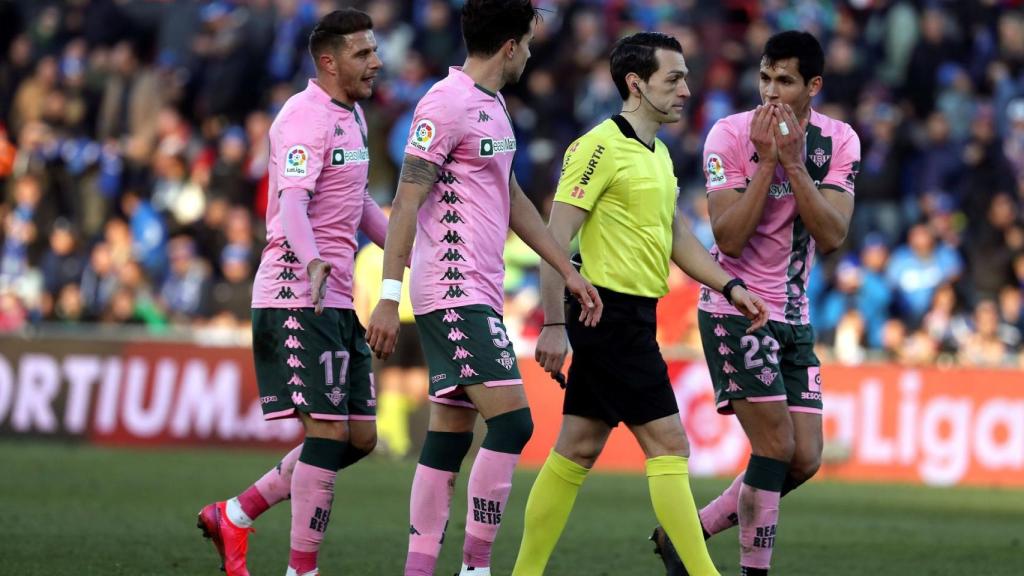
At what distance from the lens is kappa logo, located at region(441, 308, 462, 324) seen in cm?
753

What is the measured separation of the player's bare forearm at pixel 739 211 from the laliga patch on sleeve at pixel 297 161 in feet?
6.42

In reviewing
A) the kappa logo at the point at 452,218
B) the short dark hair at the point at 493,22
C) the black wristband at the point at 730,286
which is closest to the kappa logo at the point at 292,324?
the kappa logo at the point at 452,218

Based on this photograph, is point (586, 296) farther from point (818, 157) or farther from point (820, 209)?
point (818, 157)

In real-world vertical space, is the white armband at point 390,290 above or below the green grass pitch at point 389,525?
above

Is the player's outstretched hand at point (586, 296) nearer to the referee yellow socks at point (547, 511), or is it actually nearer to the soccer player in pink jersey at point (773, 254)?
the referee yellow socks at point (547, 511)

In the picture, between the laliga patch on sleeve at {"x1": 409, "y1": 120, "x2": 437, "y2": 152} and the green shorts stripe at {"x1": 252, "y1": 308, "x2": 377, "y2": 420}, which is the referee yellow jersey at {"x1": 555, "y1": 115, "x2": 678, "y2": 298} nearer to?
the laliga patch on sleeve at {"x1": 409, "y1": 120, "x2": 437, "y2": 152}

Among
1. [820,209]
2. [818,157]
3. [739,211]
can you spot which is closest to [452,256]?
[739,211]

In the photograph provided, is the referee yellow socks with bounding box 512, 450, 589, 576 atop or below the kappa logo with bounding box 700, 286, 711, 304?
below

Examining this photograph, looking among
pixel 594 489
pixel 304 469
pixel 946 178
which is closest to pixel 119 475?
pixel 594 489

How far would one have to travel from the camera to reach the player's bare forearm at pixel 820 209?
815 centimetres

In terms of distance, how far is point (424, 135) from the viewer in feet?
24.6

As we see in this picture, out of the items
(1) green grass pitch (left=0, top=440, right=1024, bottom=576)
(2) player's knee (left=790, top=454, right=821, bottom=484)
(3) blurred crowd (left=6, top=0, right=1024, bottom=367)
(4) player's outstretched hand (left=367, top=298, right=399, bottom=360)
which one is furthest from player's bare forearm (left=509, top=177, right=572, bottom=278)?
(3) blurred crowd (left=6, top=0, right=1024, bottom=367)

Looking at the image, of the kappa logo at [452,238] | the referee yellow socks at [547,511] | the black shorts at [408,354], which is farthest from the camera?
the black shorts at [408,354]

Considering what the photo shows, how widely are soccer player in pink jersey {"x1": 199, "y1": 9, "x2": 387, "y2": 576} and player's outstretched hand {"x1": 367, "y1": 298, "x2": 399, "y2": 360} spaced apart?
57 centimetres
